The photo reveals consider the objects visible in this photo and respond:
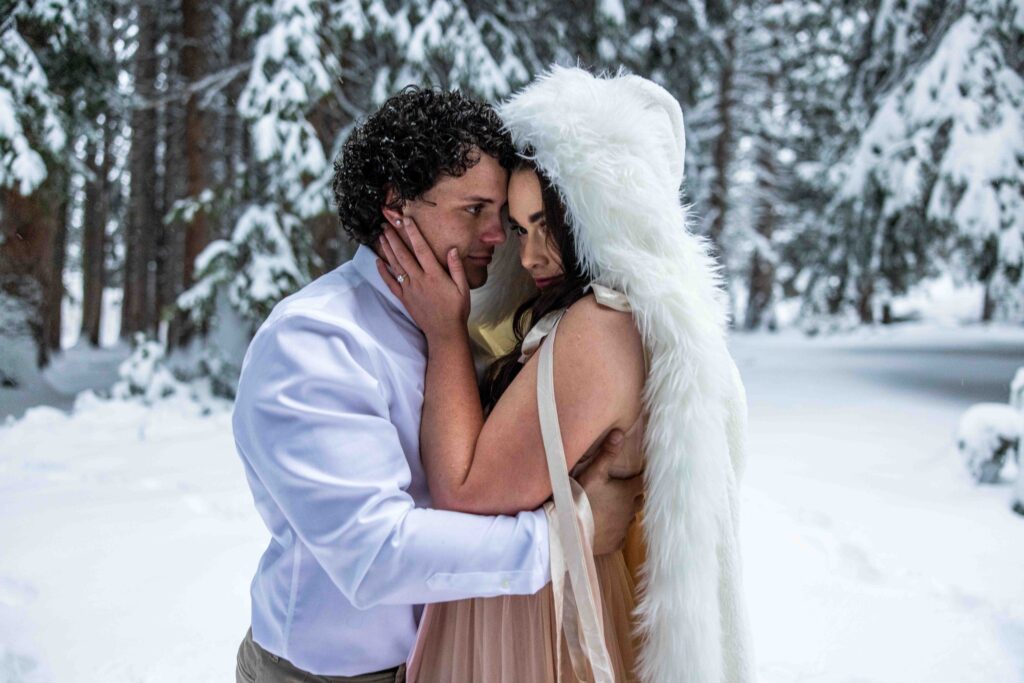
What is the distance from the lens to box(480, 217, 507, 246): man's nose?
5.42 ft

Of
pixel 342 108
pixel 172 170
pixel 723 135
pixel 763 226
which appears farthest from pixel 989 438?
pixel 763 226

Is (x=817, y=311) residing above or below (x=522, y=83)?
below

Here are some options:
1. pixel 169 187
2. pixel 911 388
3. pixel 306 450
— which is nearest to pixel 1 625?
pixel 306 450

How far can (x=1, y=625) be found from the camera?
3219 mm

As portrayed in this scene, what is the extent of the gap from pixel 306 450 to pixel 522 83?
7.19m

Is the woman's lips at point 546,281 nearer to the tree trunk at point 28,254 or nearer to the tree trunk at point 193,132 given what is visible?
the tree trunk at point 28,254

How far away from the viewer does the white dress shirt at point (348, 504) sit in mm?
1246

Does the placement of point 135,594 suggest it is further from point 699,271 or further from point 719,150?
point 719,150

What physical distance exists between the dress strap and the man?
5 centimetres

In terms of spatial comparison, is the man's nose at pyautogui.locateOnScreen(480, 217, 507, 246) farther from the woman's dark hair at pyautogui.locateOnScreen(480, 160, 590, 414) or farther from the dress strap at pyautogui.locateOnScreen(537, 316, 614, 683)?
the dress strap at pyautogui.locateOnScreen(537, 316, 614, 683)

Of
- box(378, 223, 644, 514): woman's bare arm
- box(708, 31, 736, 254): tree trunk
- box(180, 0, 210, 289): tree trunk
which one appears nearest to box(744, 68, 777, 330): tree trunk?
box(708, 31, 736, 254): tree trunk

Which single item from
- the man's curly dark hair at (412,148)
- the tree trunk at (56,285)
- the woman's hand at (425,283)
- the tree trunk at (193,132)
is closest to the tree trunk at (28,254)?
the tree trunk at (56,285)

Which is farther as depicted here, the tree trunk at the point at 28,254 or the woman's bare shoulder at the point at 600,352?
the tree trunk at the point at 28,254

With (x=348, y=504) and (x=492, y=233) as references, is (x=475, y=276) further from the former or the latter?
(x=348, y=504)
